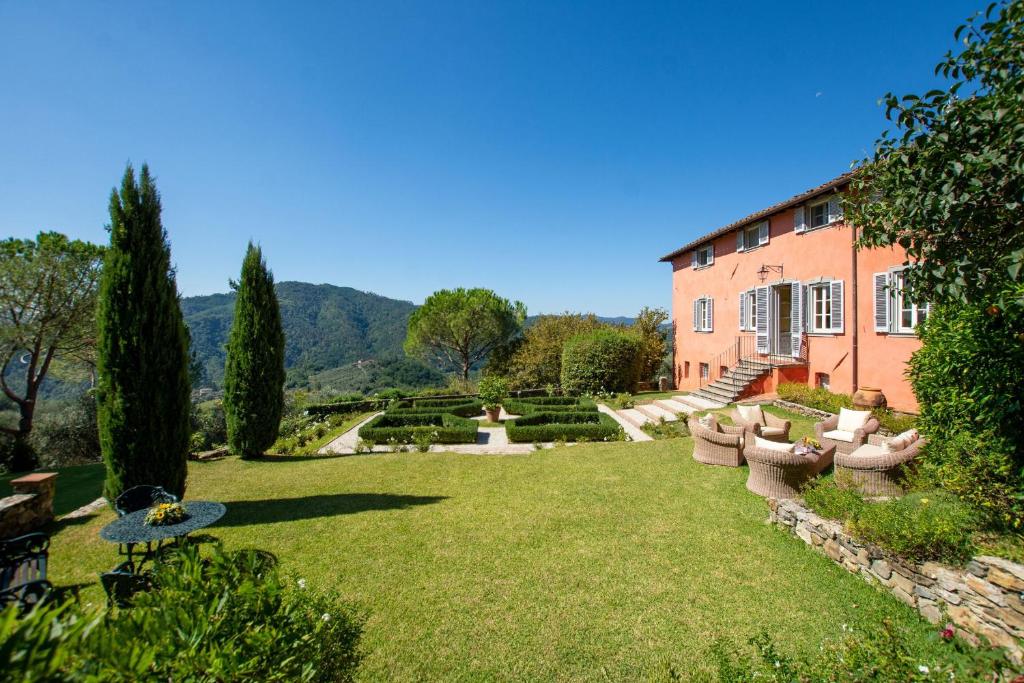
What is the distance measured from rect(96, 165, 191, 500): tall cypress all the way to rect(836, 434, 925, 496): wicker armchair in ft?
32.2

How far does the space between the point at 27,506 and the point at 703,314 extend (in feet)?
65.5

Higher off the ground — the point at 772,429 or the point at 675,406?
the point at 772,429

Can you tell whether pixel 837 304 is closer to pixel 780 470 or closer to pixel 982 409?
pixel 780 470

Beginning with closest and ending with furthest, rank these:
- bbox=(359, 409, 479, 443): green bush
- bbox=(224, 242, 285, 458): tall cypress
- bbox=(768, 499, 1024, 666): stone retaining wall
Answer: bbox=(768, 499, 1024, 666): stone retaining wall → bbox=(224, 242, 285, 458): tall cypress → bbox=(359, 409, 479, 443): green bush

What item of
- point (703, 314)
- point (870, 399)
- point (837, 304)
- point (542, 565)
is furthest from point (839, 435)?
point (703, 314)

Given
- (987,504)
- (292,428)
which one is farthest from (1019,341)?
(292,428)

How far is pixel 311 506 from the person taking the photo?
271 inches

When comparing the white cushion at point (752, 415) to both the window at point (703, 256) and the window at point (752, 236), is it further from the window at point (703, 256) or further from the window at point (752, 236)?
the window at point (703, 256)

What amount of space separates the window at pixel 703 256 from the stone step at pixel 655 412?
7.16 m

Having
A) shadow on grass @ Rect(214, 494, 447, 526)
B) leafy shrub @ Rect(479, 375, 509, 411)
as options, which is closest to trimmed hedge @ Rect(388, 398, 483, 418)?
leafy shrub @ Rect(479, 375, 509, 411)

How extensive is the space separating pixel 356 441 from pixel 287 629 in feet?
37.6

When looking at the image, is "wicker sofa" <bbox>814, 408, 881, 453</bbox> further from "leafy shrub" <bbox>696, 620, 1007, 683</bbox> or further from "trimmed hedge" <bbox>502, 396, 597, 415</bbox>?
"trimmed hedge" <bbox>502, 396, 597, 415</bbox>

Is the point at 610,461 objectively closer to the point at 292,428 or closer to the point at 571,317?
the point at 292,428

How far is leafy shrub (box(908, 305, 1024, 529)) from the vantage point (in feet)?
13.3
